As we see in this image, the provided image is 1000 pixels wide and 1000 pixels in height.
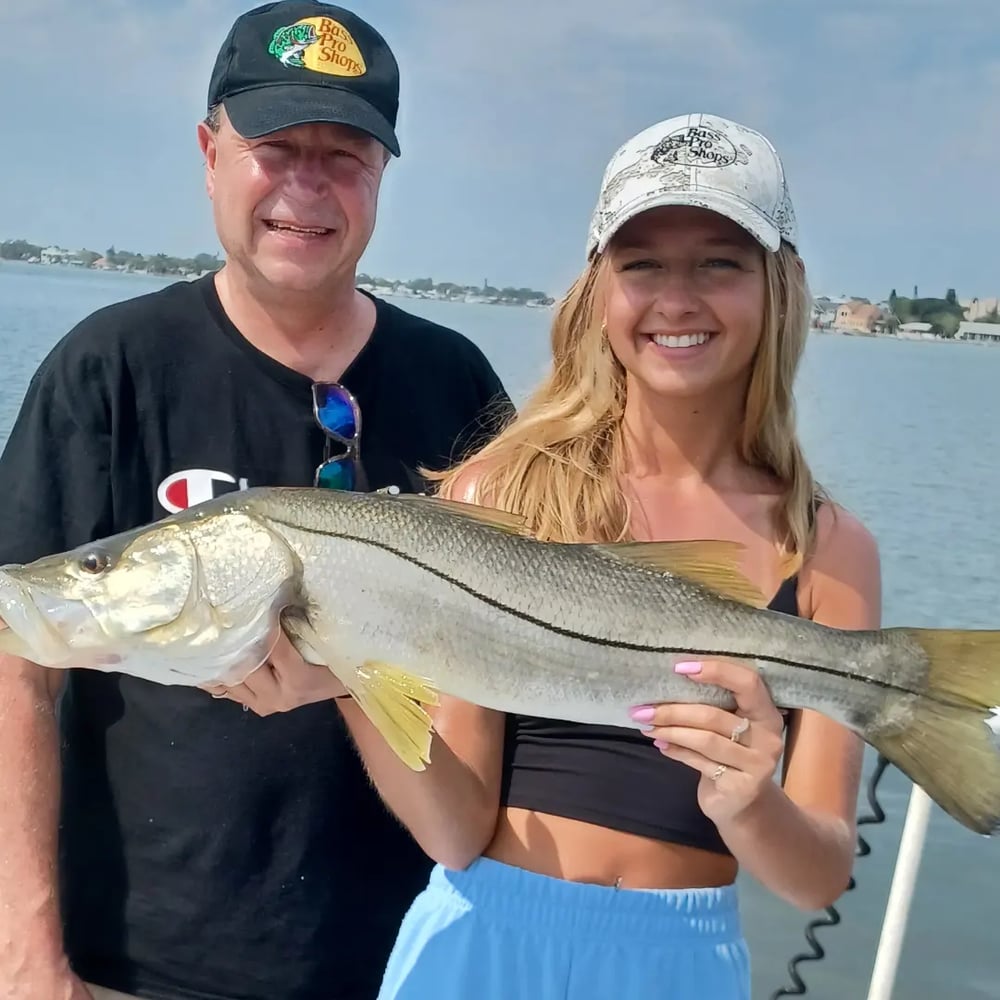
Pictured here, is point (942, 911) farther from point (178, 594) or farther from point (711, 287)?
point (178, 594)

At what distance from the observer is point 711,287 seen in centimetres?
282

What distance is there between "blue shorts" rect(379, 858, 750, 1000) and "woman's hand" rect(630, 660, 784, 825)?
39 cm

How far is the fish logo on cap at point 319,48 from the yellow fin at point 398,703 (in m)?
1.77

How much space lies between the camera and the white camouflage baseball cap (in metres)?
2.74

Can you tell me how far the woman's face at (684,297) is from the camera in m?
2.79

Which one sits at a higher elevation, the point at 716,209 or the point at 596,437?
the point at 716,209

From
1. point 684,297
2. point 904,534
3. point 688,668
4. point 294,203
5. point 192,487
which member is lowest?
point 904,534

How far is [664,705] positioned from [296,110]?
1.85 metres

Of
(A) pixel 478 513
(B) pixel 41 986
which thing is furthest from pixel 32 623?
(B) pixel 41 986

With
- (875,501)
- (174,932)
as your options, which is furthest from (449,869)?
(875,501)

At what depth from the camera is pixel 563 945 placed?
8.10 feet

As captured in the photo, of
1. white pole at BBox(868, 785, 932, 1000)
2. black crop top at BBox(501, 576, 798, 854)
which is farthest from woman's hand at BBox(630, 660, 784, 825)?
white pole at BBox(868, 785, 932, 1000)

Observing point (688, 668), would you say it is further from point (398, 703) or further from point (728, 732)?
point (398, 703)

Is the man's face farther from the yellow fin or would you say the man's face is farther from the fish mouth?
the yellow fin
